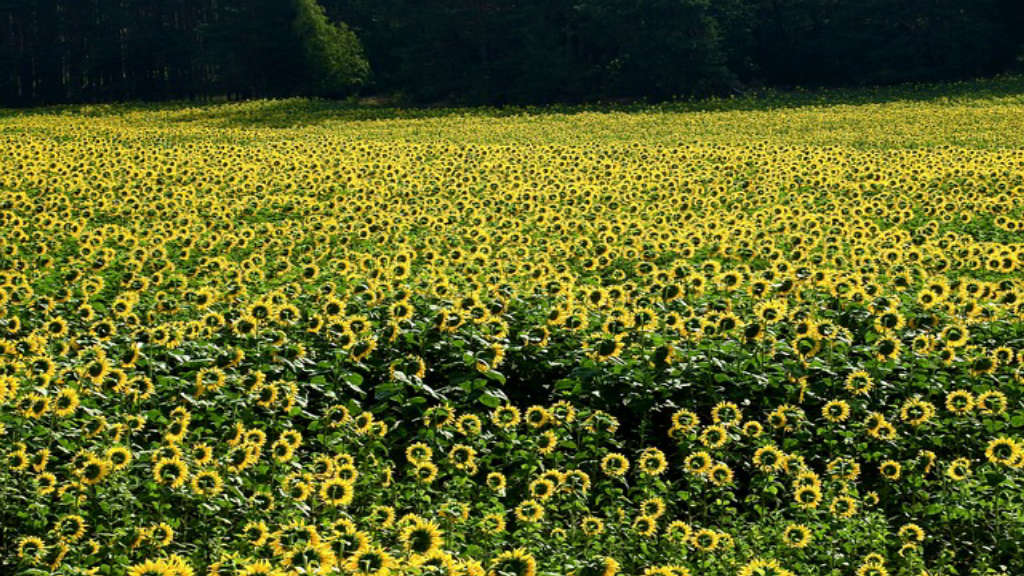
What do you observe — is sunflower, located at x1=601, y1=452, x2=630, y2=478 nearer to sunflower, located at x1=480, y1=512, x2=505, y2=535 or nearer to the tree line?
sunflower, located at x1=480, y1=512, x2=505, y2=535

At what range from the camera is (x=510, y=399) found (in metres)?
6.86

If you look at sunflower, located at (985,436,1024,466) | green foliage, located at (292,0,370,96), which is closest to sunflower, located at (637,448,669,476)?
sunflower, located at (985,436,1024,466)

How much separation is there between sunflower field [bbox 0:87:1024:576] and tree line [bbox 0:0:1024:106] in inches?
1567

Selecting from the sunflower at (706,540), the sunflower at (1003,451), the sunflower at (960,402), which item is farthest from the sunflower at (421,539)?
the sunflower at (960,402)

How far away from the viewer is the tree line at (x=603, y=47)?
50.2 m

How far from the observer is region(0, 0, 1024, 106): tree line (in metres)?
50.2

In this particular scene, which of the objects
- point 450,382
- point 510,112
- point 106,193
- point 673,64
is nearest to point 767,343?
point 450,382

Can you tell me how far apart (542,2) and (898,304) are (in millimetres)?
48764

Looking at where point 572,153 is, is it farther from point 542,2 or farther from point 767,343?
point 542,2

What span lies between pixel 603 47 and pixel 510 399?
4909 centimetres

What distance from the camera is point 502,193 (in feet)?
48.2

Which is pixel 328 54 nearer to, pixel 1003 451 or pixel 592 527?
pixel 1003 451

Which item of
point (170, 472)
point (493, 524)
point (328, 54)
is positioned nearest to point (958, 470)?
point (493, 524)

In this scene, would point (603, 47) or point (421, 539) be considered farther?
point (603, 47)
